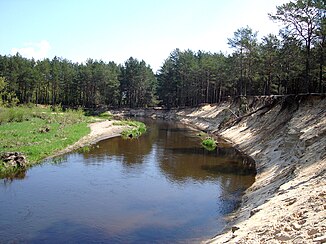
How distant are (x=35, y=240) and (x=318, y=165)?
627 inches

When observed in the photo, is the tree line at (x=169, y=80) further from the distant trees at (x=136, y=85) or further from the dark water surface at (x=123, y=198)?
the dark water surface at (x=123, y=198)

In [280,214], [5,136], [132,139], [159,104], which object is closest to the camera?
[280,214]

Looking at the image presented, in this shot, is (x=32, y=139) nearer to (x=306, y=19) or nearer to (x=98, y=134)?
(x=98, y=134)

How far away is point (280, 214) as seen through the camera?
14828 mm

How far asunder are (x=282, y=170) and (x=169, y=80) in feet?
309

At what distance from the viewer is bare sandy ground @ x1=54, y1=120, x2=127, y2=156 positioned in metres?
43.9

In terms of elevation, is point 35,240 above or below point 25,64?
below

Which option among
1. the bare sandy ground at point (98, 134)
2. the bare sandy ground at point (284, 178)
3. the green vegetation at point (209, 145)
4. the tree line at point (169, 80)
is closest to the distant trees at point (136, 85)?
the tree line at point (169, 80)

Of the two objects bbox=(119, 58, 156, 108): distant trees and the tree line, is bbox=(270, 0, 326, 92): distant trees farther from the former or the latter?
bbox=(119, 58, 156, 108): distant trees

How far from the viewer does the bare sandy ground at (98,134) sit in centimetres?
4394

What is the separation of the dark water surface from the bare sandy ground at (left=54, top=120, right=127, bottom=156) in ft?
13.6

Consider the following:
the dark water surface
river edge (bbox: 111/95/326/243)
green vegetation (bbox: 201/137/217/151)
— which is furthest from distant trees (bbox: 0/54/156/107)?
the dark water surface

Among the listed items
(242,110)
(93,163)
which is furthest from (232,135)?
(93,163)

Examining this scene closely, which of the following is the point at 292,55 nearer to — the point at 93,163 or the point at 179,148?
the point at 179,148
